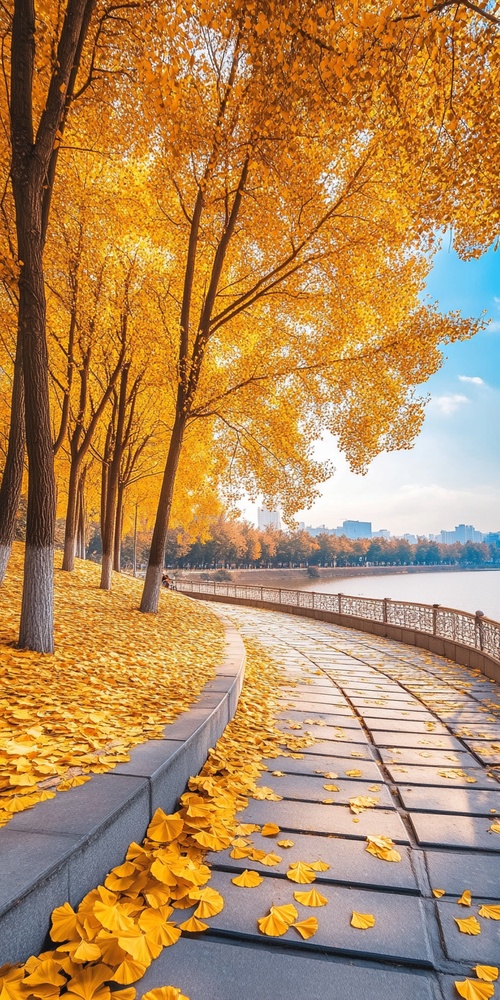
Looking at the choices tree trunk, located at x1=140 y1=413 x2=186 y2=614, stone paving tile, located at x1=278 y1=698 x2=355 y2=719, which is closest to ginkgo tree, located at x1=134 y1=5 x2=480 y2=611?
tree trunk, located at x1=140 y1=413 x2=186 y2=614

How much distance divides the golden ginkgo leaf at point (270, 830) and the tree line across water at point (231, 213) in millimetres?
3442

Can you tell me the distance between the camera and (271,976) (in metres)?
1.78

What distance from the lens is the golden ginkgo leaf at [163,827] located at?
2.57m

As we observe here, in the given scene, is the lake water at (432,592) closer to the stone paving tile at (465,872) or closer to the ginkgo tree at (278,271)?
the ginkgo tree at (278,271)

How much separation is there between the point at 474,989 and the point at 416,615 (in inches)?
437

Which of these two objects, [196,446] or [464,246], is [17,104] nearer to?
[464,246]

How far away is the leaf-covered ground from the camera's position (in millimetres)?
2752

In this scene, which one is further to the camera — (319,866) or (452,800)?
(452,800)

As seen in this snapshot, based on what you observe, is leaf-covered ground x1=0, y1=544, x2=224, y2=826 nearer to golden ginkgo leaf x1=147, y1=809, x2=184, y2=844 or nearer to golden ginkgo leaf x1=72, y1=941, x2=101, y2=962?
golden ginkgo leaf x1=147, y1=809, x2=184, y2=844

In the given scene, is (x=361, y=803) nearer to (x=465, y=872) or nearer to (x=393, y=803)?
(x=393, y=803)

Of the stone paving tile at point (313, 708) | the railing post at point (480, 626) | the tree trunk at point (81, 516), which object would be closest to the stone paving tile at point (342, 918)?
the stone paving tile at point (313, 708)

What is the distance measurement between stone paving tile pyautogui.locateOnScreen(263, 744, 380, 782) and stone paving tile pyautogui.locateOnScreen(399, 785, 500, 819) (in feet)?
0.99

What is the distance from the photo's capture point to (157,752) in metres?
3.07

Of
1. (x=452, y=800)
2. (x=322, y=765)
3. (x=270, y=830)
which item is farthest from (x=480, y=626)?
(x=270, y=830)
